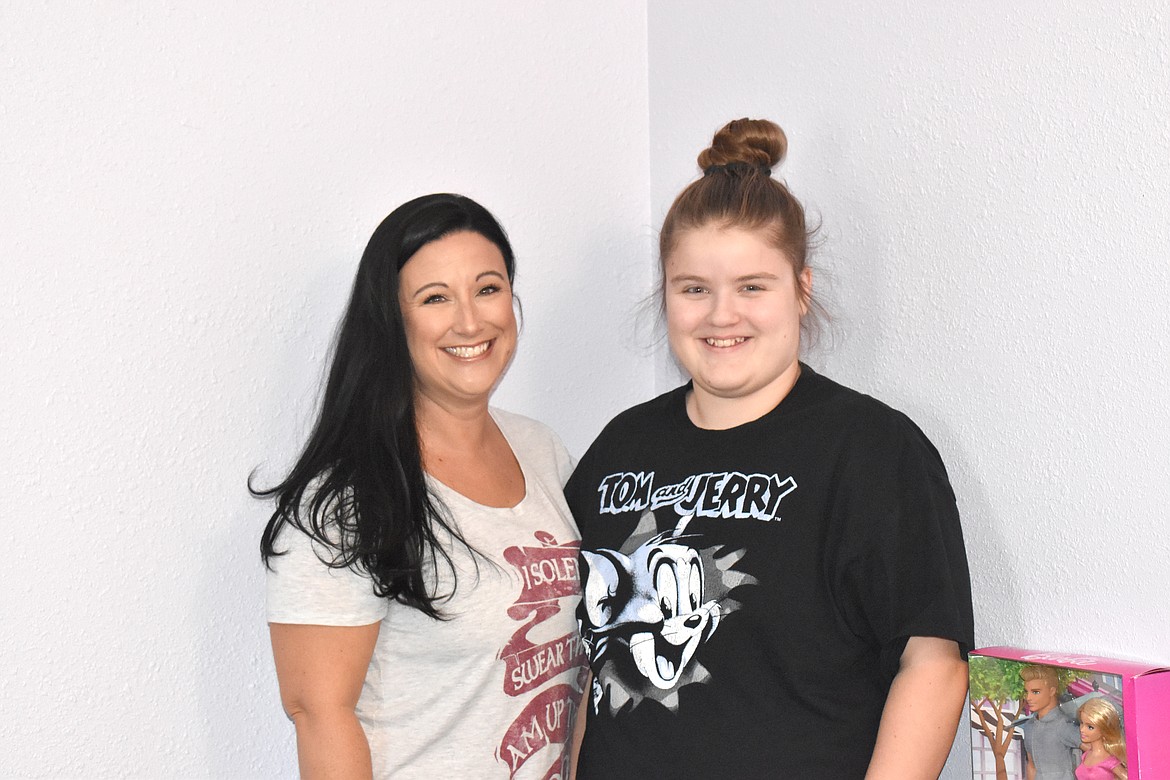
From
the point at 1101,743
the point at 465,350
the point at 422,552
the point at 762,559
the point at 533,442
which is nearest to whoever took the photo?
the point at 1101,743

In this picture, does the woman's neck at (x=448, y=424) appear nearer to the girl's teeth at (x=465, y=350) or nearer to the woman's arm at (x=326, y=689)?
the girl's teeth at (x=465, y=350)

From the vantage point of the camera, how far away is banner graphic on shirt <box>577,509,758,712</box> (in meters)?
1.20

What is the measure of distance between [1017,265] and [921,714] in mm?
552

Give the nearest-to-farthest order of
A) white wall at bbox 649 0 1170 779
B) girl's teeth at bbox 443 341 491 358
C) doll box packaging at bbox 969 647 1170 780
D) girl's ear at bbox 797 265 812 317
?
1. doll box packaging at bbox 969 647 1170 780
2. white wall at bbox 649 0 1170 779
3. girl's ear at bbox 797 265 812 317
4. girl's teeth at bbox 443 341 491 358

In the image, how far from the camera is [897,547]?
43.6 inches

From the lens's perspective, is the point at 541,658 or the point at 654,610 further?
the point at 541,658

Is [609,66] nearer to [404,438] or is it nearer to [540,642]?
[404,438]

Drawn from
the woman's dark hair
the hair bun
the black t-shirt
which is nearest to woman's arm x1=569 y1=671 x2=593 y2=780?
the black t-shirt

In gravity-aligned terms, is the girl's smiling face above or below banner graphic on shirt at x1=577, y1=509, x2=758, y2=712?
above

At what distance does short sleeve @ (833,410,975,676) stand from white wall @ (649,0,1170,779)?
185mm

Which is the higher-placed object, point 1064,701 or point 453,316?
point 453,316

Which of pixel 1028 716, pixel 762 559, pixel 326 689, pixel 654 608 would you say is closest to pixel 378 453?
pixel 326 689

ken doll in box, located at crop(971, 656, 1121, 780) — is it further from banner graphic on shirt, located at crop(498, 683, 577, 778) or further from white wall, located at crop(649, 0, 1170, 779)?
banner graphic on shirt, located at crop(498, 683, 577, 778)

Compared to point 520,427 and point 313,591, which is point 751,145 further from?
point 313,591
